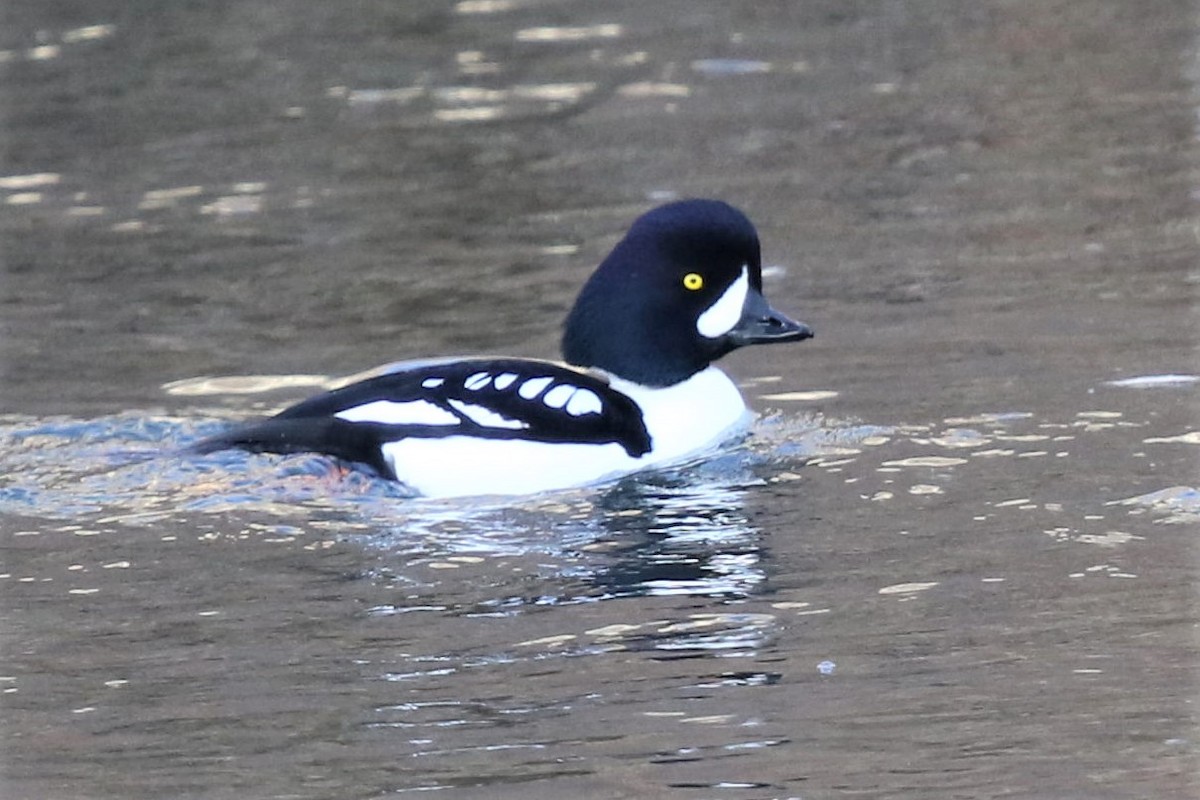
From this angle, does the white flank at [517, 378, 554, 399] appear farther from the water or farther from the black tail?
the black tail

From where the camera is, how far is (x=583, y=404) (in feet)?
25.9

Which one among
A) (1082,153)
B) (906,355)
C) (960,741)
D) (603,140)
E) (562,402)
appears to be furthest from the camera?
(603,140)

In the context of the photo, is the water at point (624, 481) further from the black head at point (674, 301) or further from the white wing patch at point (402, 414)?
the black head at point (674, 301)

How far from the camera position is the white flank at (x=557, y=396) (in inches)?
307

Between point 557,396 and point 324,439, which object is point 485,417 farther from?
point 324,439

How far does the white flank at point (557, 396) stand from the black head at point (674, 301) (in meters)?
0.43

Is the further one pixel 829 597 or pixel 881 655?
pixel 829 597

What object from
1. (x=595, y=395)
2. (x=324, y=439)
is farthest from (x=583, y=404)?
(x=324, y=439)

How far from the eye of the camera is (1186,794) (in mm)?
4938

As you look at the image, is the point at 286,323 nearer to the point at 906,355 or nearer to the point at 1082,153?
the point at 906,355

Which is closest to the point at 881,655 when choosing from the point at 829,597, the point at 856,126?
the point at 829,597

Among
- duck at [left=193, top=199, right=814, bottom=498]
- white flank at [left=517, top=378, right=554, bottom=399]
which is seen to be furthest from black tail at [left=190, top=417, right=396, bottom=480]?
white flank at [left=517, top=378, right=554, bottom=399]

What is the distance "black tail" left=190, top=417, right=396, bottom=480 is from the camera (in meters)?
7.70

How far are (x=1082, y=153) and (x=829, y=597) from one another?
6755mm
